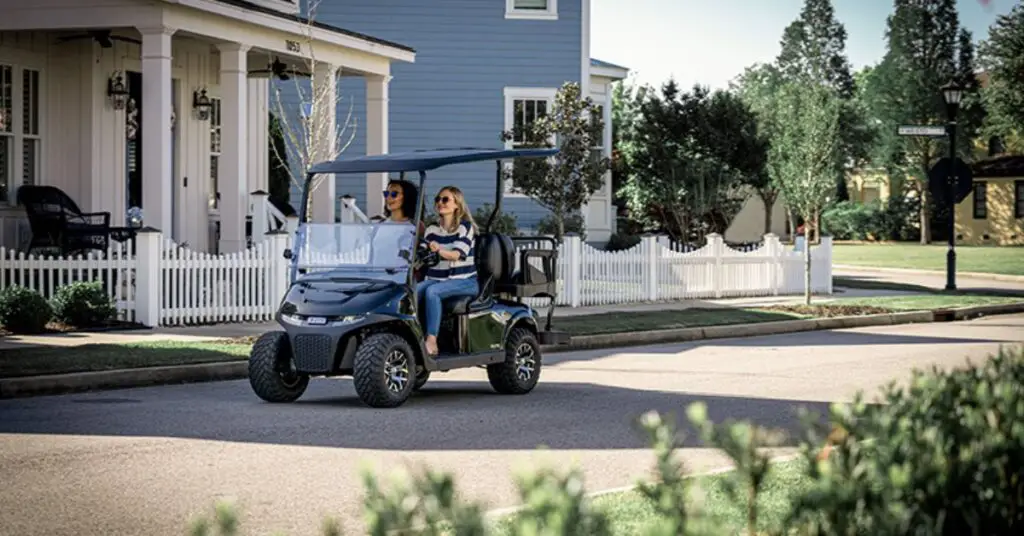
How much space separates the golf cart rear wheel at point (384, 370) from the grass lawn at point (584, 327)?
3.53 meters

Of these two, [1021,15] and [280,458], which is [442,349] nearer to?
[280,458]

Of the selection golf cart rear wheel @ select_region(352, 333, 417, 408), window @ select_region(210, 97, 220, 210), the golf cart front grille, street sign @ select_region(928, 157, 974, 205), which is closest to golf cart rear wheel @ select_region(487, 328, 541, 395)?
golf cart rear wheel @ select_region(352, 333, 417, 408)

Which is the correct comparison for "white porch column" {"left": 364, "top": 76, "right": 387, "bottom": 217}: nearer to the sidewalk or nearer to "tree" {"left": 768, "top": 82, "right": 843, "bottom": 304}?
the sidewalk

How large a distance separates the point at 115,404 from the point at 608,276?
1468 centimetres

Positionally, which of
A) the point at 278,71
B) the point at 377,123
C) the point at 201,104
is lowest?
the point at 377,123

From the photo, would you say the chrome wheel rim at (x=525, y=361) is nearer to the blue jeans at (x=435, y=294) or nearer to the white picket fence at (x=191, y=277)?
the blue jeans at (x=435, y=294)

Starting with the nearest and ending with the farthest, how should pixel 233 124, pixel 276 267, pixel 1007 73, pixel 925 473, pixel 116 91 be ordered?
1. pixel 925 473
2. pixel 276 267
3. pixel 233 124
4. pixel 116 91
5. pixel 1007 73

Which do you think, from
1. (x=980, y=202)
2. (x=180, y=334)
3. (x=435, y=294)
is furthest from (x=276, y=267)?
(x=980, y=202)

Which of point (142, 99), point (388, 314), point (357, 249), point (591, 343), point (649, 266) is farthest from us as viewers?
point (649, 266)

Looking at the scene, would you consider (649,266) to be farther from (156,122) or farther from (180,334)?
(180,334)

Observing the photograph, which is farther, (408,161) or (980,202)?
(980,202)

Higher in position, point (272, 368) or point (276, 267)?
point (276, 267)

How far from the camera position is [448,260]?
A: 13539 mm

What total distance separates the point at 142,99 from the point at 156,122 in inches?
17.0
